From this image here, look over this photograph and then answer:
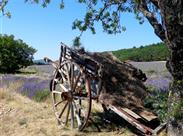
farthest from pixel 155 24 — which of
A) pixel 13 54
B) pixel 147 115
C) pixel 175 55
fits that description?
pixel 13 54

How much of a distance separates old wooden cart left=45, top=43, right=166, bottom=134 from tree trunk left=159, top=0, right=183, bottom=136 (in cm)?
131

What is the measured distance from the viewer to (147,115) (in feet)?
31.1

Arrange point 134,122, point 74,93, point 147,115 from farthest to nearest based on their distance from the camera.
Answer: point 74,93 < point 147,115 < point 134,122

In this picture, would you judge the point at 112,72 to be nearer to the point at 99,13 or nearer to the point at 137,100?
the point at 137,100

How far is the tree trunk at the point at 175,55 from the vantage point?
24.0 feet

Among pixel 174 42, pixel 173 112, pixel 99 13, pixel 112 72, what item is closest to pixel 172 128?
pixel 173 112

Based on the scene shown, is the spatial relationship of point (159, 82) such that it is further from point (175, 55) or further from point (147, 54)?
point (147, 54)

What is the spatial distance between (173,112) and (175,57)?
3.26 feet

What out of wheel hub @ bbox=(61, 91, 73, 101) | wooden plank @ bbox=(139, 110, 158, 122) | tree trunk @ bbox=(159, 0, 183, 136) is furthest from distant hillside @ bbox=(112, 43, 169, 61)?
tree trunk @ bbox=(159, 0, 183, 136)

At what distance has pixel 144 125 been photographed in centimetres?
928

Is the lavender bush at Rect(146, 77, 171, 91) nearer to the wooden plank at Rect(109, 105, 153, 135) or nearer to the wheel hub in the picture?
the wheel hub

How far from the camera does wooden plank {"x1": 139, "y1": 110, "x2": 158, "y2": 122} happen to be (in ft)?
30.6

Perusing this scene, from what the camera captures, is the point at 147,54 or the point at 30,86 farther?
the point at 147,54

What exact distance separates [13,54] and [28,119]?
19.2 meters
